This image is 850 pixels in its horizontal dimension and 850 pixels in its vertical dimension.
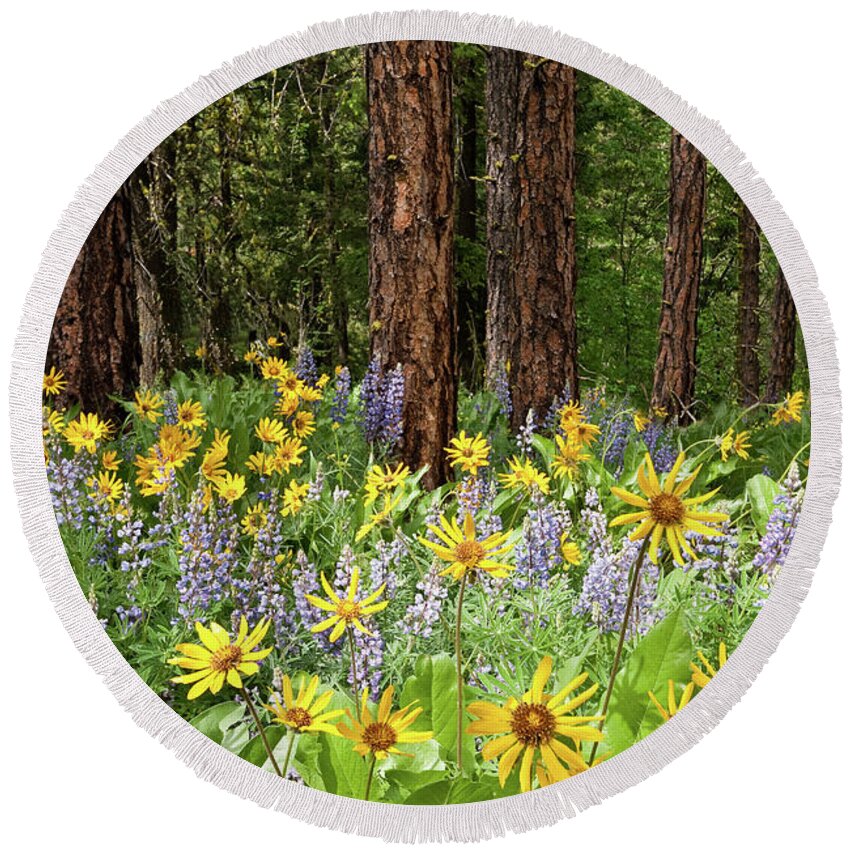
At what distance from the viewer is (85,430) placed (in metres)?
2.01

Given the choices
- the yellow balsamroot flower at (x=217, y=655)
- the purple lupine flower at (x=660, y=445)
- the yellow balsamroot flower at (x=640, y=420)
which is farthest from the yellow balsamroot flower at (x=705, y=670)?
the yellow balsamroot flower at (x=217, y=655)

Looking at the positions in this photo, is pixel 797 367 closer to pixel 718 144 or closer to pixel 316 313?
pixel 718 144

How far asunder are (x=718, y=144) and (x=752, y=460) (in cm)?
65

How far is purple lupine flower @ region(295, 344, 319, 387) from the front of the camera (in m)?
2.01

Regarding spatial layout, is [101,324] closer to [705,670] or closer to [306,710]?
[306,710]

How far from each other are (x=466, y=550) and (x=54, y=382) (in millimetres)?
938

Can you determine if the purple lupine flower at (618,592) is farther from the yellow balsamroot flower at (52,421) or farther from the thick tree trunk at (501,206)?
the yellow balsamroot flower at (52,421)

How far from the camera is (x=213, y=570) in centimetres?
189

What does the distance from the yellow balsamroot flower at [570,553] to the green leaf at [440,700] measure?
0.33 meters

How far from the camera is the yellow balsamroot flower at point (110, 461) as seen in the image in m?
1.98

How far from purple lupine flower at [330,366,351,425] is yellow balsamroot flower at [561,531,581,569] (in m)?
0.54

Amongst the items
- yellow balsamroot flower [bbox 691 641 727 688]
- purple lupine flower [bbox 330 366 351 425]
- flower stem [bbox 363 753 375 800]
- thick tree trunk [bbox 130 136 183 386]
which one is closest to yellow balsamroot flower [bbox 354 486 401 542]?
purple lupine flower [bbox 330 366 351 425]

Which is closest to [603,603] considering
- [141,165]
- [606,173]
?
[606,173]

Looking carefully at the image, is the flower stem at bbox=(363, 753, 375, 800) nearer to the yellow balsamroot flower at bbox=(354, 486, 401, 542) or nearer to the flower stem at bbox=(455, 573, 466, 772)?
the flower stem at bbox=(455, 573, 466, 772)
